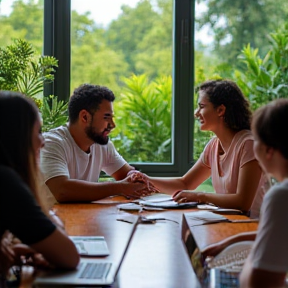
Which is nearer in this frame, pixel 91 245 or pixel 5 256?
pixel 5 256

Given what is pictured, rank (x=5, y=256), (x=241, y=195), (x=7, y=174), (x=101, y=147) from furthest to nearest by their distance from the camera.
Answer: (x=101, y=147)
(x=241, y=195)
(x=5, y=256)
(x=7, y=174)

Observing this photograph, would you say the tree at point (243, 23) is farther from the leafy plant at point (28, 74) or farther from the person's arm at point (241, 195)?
the person's arm at point (241, 195)

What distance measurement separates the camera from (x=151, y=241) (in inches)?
94.5

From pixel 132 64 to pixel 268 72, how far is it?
3.46 feet

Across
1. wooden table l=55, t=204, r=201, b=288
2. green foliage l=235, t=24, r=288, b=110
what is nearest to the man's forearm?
wooden table l=55, t=204, r=201, b=288

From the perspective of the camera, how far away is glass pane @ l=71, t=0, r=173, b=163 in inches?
183

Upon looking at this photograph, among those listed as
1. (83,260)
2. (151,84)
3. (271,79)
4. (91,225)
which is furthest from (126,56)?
(83,260)

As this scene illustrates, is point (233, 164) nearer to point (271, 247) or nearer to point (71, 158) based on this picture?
point (71, 158)

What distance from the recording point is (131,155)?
15.4 feet

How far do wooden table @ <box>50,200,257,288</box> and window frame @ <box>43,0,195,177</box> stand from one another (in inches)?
68.9

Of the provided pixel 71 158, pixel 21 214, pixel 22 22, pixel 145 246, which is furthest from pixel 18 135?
pixel 22 22

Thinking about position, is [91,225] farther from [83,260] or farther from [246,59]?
[246,59]

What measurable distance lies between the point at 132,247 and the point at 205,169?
160 cm

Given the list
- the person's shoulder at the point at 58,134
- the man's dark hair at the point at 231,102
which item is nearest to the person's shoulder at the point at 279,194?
the man's dark hair at the point at 231,102
